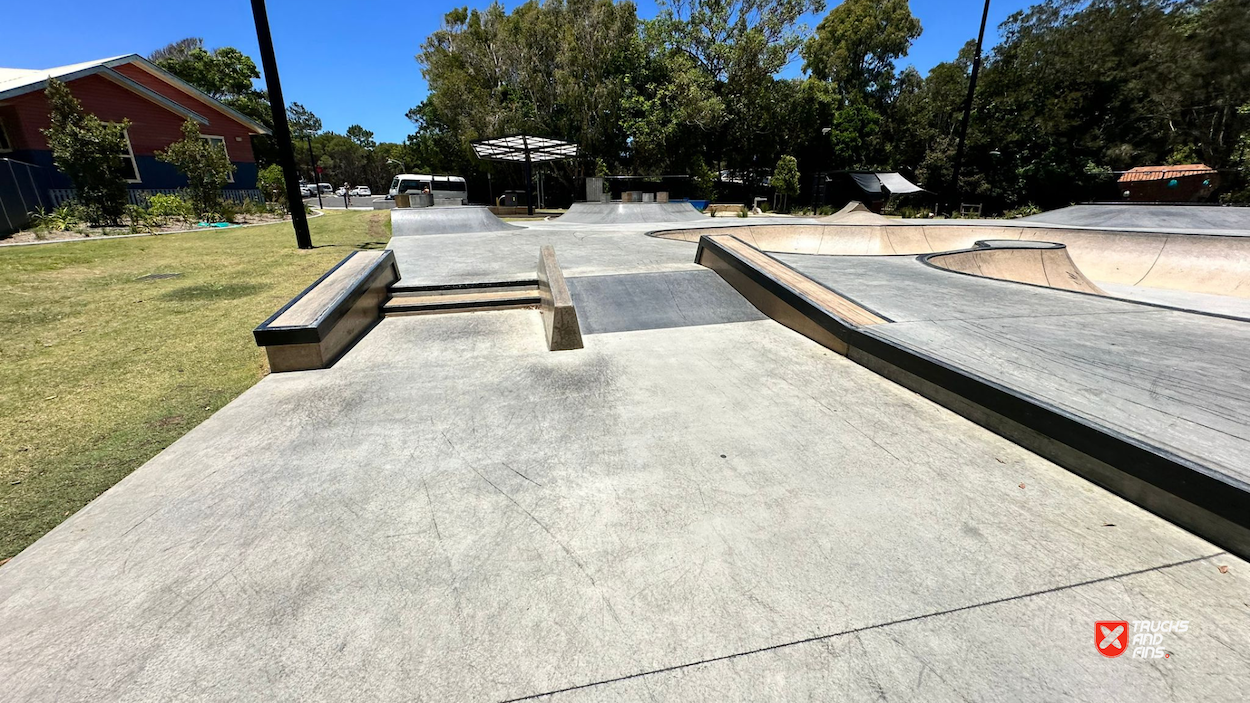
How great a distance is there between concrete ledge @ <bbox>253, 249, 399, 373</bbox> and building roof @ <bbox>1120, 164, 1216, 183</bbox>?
39286 millimetres

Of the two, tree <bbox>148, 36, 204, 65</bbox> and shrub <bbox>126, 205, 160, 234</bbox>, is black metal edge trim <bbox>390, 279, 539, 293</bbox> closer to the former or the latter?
shrub <bbox>126, 205, 160, 234</bbox>

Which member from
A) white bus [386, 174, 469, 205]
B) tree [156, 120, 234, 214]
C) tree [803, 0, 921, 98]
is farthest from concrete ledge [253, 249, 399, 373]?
tree [803, 0, 921, 98]

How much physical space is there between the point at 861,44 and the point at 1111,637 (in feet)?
154

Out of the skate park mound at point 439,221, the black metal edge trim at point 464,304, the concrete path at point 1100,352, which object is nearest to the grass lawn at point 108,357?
the black metal edge trim at point 464,304

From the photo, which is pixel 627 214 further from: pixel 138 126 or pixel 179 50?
pixel 179 50

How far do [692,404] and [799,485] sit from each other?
123 cm

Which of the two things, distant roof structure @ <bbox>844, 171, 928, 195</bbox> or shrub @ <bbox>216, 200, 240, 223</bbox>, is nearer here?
shrub @ <bbox>216, 200, 240, 223</bbox>

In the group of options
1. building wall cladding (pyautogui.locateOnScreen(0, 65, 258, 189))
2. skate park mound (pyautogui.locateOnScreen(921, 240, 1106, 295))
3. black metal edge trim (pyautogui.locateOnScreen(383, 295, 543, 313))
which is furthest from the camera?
building wall cladding (pyautogui.locateOnScreen(0, 65, 258, 189))

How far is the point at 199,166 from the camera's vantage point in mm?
17359

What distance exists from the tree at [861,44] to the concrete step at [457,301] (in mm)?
40868

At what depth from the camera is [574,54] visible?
2756 cm

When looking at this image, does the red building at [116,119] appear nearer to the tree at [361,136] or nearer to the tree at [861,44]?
the tree at [861,44]

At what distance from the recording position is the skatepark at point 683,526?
70.9 inches

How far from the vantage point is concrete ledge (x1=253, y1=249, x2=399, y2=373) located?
4.65 m
